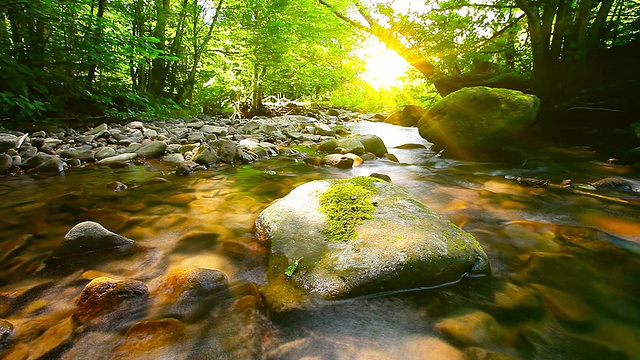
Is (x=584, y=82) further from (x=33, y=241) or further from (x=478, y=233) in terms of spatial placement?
(x=33, y=241)

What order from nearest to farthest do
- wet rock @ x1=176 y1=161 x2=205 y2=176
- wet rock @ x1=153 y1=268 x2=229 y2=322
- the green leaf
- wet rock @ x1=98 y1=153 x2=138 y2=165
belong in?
A: wet rock @ x1=153 y1=268 x2=229 y2=322 → the green leaf → wet rock @ x1=176 y1=161 x2=205 y2=176 → wet rock @ x1=98 y1=153 x2=138 y2=165

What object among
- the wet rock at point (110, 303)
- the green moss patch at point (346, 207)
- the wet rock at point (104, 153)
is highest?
the green moss patch at point (346, 207)

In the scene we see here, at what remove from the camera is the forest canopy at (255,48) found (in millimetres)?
5422

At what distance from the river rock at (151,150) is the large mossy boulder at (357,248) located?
3.96m

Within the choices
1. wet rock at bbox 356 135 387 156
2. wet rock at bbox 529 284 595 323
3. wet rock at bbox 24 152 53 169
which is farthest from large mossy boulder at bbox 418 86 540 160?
wet rock at bbox 24 152 53 169

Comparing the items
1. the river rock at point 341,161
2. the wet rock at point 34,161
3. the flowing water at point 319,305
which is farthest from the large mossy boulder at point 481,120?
the wet rock at point 34,161

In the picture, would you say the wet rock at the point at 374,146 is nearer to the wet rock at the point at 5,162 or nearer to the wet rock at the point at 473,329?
the wet rock at the point at 473,329

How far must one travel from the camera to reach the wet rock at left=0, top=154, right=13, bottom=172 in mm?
3938

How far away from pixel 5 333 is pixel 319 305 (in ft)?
4.67

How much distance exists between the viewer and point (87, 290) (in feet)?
5.03

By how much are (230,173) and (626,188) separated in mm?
5599

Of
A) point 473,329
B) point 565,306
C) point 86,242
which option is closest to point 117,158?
point 86,242

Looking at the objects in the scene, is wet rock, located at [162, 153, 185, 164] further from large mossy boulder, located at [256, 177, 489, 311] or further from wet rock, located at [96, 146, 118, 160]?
large mossy boulder, located at [256, 177, 489, 311]

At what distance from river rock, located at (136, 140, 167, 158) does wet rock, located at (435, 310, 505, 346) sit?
5.41 metres
